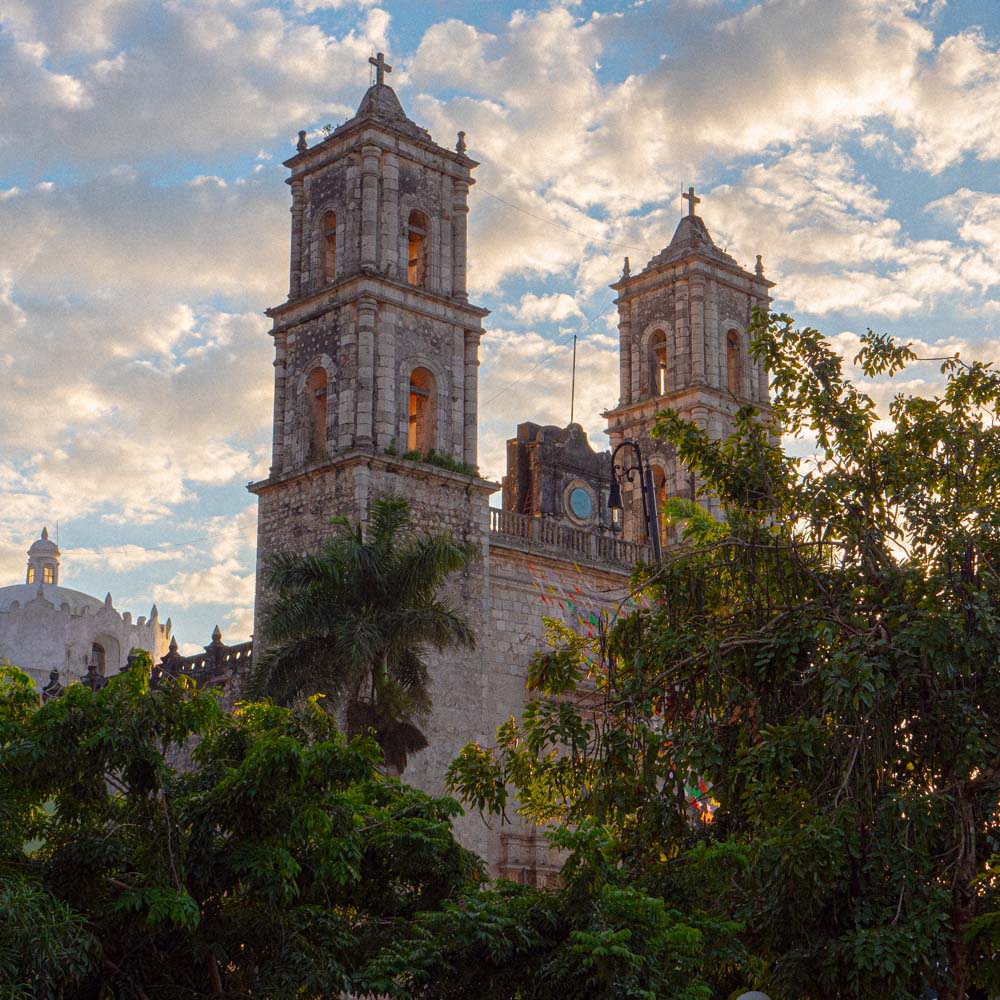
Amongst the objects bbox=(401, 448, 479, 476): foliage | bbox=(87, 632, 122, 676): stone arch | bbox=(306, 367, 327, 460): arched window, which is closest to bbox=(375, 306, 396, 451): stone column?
bbox=(401, 448, 479, 476): foliage

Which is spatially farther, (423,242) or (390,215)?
(423,242)

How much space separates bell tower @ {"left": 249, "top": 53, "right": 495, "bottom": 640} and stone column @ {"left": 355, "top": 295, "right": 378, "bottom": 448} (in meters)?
0.02

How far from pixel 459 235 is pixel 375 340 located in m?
3.30

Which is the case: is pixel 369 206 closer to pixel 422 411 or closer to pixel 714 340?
pixel 422 411

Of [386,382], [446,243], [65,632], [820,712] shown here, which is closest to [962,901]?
[820,712]

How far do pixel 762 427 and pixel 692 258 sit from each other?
19883mm

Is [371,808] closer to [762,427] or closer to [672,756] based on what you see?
[672,756]

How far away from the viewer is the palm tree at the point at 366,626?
20.9 m

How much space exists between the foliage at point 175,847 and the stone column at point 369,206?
50.6 ft

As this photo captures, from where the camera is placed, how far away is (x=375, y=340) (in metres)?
28.0

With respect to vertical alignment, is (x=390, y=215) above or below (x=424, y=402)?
above

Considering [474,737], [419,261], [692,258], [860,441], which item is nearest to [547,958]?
[860,441]

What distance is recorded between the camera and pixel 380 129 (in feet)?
95.5

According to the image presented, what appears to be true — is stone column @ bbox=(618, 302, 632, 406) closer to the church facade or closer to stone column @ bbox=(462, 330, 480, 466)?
stone column @ bbox=(462, 330, 480, 466)
